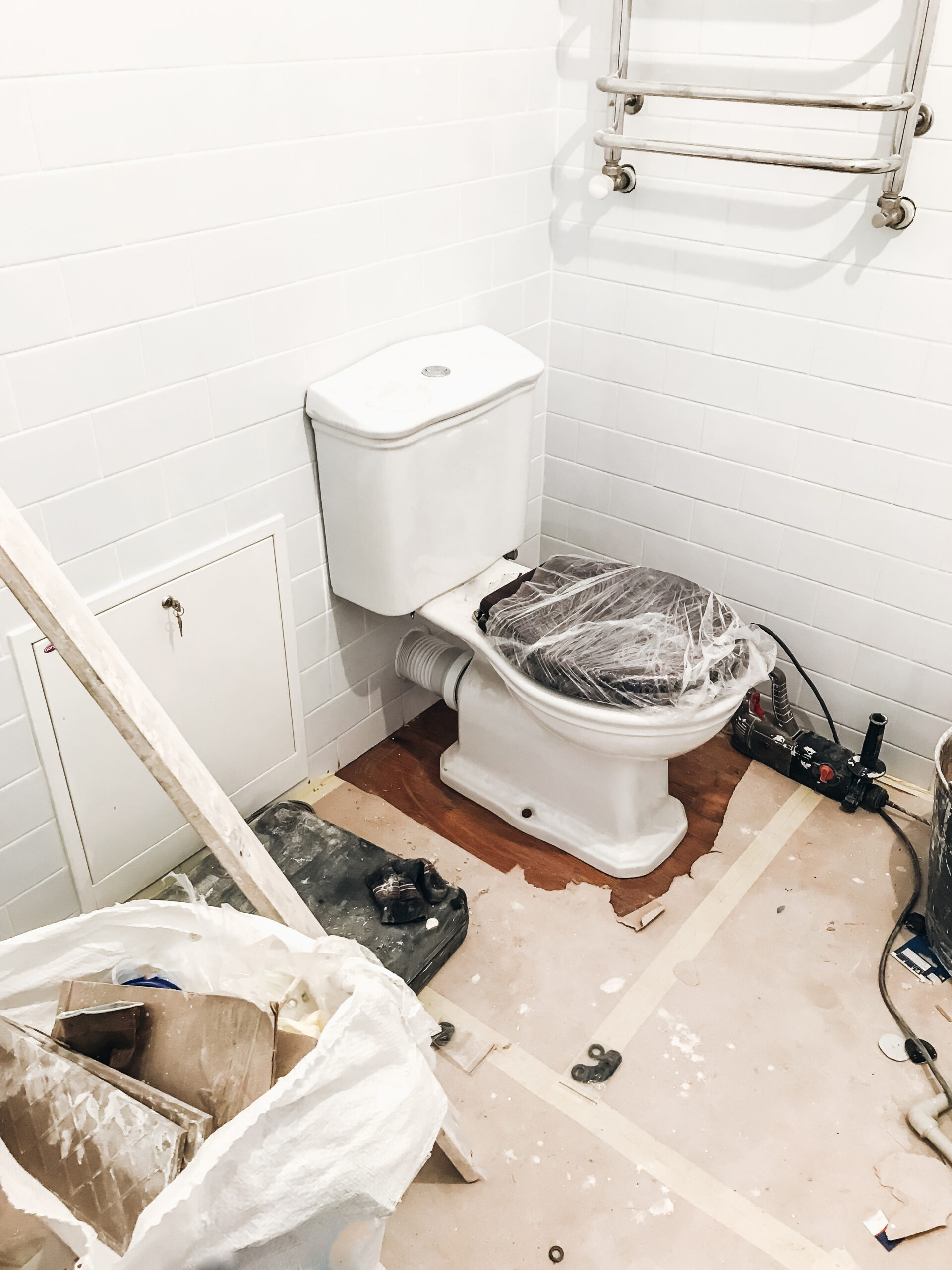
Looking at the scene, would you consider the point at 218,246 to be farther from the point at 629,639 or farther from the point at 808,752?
the point at 808,752

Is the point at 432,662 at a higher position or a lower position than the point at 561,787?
higher

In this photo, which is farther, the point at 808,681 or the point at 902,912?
the point at 808,681

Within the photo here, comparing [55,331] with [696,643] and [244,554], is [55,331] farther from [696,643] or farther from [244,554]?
[696,643]

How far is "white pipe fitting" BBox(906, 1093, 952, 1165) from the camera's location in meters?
1.42

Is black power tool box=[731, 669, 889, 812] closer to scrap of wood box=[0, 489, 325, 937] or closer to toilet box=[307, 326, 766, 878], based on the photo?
toilet box=[307, 326, 766, 878]

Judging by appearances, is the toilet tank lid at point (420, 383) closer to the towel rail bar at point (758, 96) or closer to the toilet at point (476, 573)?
the toilet at point (476, 573)

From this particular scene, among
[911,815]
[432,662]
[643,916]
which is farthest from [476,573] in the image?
[911,815]

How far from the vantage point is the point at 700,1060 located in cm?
156

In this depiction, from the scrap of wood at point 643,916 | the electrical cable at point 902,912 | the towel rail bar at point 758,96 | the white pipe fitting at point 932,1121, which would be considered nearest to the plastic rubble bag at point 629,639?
the electrical cable at point 902,912

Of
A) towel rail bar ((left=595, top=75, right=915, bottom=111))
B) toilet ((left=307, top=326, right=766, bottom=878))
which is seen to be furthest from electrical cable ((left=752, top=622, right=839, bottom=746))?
towel rail bar ((left=595, top=75, right=915, bottom=111))

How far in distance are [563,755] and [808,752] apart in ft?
1.74

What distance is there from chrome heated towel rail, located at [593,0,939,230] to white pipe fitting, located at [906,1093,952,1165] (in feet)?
4.51

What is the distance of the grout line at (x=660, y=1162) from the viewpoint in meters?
1.32

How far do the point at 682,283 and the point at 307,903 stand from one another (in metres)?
1.38
